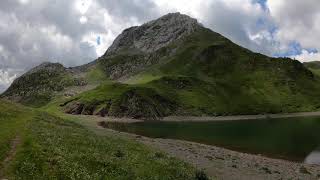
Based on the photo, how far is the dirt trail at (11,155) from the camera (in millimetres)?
29289

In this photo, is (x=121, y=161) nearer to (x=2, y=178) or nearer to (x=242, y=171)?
(x=2, y=178)

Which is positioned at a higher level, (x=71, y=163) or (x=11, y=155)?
(x=11, y=155)

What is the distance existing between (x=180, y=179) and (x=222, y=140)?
78339mm

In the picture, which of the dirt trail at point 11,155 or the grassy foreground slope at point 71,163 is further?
the grassy foreground slope at point 71,163

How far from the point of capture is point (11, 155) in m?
34.0

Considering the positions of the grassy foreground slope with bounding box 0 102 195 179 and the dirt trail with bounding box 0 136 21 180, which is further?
the grassy foreground slope with bounding box 0 102 195 179

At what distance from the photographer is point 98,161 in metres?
36.1

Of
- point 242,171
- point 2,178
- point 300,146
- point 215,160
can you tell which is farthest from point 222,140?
point 2,178

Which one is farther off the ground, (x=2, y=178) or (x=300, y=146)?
(x=300, y=146)

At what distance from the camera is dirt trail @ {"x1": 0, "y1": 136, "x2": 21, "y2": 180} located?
2929 cm

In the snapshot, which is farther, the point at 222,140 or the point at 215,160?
the point at 222,140

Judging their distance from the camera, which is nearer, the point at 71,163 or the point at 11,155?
the point at 71,163

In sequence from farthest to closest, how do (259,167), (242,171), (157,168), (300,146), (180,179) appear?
1. (300,146)
2. (259,167)
3. (242,171)
4. (157,168)
5. (180,179)

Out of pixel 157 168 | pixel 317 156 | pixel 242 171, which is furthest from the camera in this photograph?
pixel 317 156
